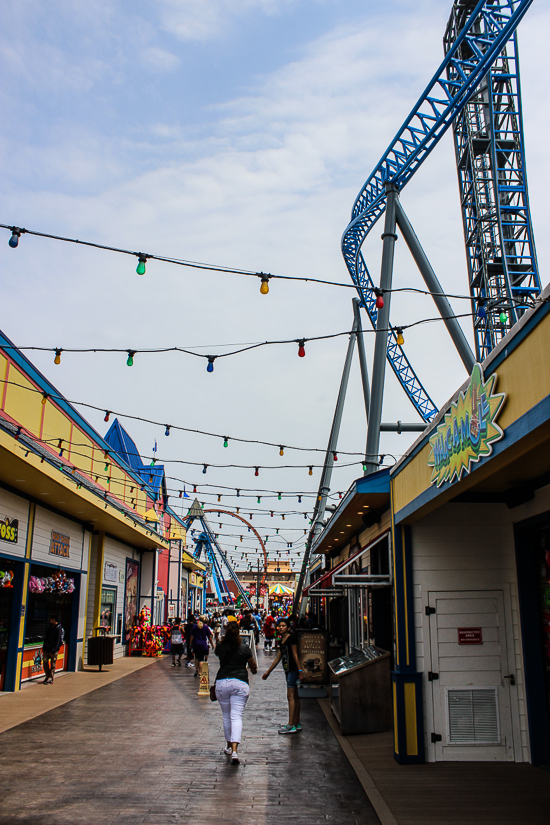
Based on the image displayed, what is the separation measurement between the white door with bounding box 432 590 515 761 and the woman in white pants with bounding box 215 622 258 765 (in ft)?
7.09

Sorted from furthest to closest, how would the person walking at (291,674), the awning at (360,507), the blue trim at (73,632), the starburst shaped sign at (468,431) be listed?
the blue trim at (73,632)
the awning at (360,507)
the person walking at (291,674)
the starburst shaped sign at (468,431)

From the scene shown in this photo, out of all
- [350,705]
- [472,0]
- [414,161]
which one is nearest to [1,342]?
[350,705]

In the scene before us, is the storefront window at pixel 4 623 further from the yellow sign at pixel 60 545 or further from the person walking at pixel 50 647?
the yellow sign at pixel 60 545

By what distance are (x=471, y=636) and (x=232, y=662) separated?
2784 mm

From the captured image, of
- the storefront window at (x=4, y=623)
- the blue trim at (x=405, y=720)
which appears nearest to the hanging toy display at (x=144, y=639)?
the storefront window at (x=4, y=623)

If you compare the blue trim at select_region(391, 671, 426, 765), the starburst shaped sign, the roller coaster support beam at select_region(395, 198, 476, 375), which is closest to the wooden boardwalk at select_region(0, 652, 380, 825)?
the blue trim at select_region(391, 671, 426, 765)

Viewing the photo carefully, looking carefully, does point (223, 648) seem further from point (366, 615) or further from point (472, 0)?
point (472, 0)

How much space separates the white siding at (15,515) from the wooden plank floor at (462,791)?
8330 mm

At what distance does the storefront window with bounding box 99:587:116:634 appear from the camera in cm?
2050

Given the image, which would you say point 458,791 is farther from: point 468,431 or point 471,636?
point 468,431

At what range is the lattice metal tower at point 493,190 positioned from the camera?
1938 centimetres

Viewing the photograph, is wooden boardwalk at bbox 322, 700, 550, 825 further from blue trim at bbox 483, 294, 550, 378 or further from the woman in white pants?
blue trim at bbox 483, 294, 550, 378

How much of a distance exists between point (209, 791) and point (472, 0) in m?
21.0

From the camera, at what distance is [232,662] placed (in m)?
7.51
